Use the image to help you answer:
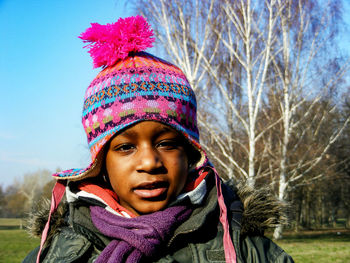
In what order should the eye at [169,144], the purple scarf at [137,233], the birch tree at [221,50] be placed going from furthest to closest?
the birch tree at [221,50] < the eye at [169,144] < the purple scarf at [137,233]

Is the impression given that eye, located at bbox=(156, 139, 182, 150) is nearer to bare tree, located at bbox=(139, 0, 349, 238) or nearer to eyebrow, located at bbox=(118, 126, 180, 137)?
eyebrow, located at bbox=(118, 126, 180, 137)

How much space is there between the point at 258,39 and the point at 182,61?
2660 mm

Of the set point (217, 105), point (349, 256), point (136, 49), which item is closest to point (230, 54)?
point (217, 105)

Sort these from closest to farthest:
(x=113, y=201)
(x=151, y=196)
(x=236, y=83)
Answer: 1. (x=151, y=196)
2. (x=113, y=201)
3. (x=236, y=83)

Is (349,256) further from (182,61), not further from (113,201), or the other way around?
(113,201)

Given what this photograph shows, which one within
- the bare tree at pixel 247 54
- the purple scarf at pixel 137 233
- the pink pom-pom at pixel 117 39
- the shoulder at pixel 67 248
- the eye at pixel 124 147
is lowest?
the shoulder at pixel 67 248

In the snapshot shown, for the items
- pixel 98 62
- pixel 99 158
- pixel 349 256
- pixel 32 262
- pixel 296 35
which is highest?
pixel 296 35

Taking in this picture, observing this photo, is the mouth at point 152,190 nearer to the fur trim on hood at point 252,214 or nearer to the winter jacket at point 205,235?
the winter jacket at point 205,235

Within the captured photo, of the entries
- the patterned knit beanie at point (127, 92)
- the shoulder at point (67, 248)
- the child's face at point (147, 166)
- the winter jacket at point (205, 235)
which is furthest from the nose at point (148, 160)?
the shoulder at point (67, 248)

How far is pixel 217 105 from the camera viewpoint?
41.5 feet

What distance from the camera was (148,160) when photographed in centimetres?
142

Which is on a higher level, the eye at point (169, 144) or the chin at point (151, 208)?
the eye at point (169, 144)

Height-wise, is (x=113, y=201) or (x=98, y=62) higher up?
(x=98, y=62)

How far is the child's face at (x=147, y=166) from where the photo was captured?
4.72ft
